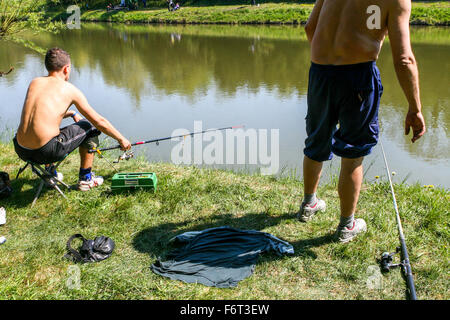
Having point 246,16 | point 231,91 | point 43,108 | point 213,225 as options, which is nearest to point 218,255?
point 213,225

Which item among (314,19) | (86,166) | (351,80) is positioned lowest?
(86,166)

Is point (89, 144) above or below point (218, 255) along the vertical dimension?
above

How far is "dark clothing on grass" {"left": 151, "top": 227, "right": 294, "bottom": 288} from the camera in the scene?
2213mm

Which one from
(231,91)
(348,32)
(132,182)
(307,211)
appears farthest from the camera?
(231,91)

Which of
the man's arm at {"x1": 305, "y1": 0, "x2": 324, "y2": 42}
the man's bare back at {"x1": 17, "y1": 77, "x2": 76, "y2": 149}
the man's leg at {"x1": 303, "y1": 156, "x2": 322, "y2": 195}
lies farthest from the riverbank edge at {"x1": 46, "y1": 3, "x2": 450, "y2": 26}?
the man's bare back at {"x1": 17, "y1": 77, "x2": 76, "y2": 149}

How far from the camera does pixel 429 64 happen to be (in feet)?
34.2

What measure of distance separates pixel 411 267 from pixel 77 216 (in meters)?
2.24

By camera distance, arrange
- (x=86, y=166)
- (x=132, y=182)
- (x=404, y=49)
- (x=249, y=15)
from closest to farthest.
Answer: (x=404, y=49) → (x=132, y=182) → (x=86, y=166) → (x=249, y=15)

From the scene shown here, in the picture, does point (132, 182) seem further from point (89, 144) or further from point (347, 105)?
point (347, 105)

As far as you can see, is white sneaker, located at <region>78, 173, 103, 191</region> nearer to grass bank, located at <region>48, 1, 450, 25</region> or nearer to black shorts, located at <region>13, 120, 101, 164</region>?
black shorts, located at <region>13, 120, 101, 164</region>

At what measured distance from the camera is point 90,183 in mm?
3283

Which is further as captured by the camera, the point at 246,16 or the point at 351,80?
the point at 246,16

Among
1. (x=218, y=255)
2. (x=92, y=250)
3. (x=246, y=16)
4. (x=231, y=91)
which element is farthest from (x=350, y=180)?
(x=246, y=16)

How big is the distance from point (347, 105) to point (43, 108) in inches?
83.5
